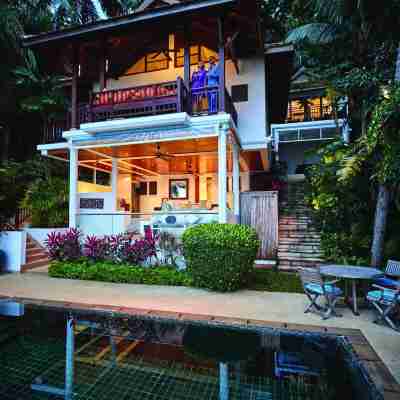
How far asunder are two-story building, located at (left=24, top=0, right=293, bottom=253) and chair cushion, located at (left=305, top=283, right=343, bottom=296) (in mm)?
3214

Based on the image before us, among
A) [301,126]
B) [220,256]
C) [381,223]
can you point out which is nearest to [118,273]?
[220,256]

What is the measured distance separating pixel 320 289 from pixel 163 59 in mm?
10794

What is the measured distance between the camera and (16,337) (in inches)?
187

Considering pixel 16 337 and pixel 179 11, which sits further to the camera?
pixel 179 11

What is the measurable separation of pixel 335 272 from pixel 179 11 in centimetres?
812

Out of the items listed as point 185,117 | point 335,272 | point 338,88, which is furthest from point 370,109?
point 185,117

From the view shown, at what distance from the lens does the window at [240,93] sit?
10977 mm

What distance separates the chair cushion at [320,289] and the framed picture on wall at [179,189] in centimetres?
968

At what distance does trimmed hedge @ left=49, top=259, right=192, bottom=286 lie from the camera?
7.55m

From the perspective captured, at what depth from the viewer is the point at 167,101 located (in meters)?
8.65

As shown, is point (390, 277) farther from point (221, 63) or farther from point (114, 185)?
point (114, 185)

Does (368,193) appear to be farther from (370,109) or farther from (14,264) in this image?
(14,264)

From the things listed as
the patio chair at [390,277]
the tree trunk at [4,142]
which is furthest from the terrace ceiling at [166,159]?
the patio chair at [390,277]

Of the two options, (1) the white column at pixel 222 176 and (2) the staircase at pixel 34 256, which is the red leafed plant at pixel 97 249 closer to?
(2) the staircase at pixel 34 256
